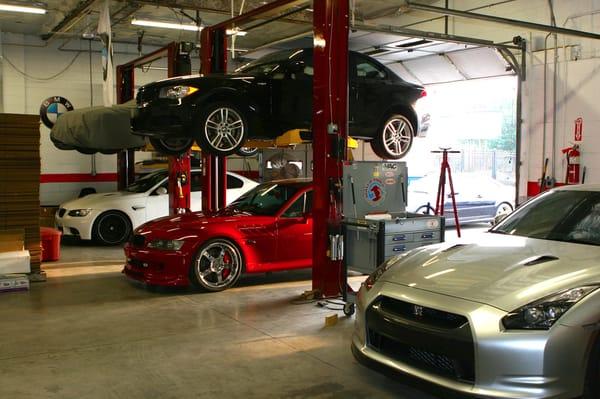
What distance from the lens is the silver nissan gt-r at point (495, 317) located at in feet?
9.94

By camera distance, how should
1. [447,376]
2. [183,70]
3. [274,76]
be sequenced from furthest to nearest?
[183,70] < [274,76] < [447,376]

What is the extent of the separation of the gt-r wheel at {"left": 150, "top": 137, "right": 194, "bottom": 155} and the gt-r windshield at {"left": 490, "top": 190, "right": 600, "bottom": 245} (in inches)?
193

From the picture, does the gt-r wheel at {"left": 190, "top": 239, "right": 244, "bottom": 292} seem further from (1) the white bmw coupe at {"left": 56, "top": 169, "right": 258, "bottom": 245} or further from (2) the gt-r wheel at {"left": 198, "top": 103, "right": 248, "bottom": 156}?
(1) the white bmw coupe at {"left": 56, "top": 169, "right": 258, "bottom": 245}

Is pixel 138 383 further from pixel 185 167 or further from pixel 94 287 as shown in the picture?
pixel 185 167

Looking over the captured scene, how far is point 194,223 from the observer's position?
708 centimetres

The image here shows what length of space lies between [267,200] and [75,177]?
8774mm

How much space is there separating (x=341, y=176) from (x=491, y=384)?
3791mm

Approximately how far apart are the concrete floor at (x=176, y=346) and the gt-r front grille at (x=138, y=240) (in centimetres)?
55

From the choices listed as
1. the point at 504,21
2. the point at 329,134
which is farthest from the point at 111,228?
the point at 504,21

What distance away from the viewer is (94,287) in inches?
293

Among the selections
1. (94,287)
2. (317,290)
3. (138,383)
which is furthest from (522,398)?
(94,287)

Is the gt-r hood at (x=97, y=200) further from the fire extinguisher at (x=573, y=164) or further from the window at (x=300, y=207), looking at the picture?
the fire extinguisher at (x=573, y=164)

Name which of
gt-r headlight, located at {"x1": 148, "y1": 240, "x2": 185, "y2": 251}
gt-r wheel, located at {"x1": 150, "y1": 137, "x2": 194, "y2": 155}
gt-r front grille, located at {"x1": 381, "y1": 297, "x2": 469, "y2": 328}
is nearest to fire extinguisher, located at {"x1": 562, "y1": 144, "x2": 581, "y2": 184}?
gt-r wheel, located at {"x1": 150, "y1": 137, "x2": 194, "y2": 155}

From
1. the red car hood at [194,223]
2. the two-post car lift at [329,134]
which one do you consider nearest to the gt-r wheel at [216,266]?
the red car hood at [194,223]
